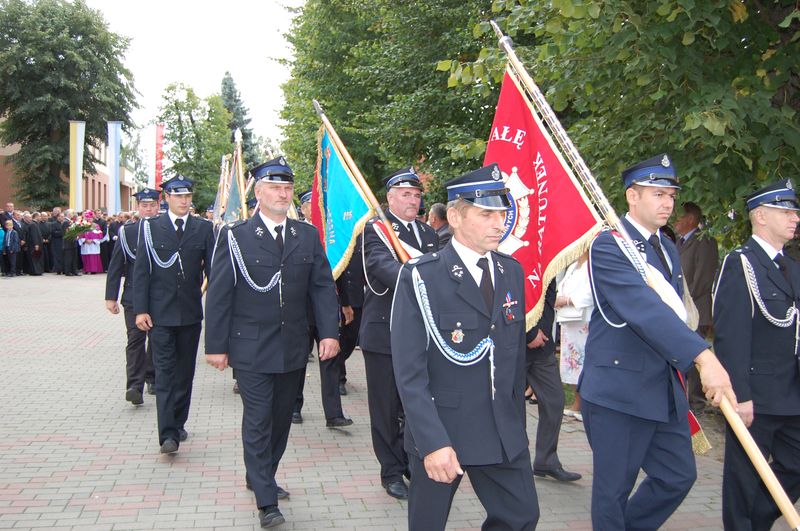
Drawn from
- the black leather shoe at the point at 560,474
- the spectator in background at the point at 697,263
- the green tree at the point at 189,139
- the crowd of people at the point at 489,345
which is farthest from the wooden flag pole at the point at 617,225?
the green tree at the point at 189,139

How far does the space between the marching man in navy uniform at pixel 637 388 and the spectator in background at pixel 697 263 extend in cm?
467

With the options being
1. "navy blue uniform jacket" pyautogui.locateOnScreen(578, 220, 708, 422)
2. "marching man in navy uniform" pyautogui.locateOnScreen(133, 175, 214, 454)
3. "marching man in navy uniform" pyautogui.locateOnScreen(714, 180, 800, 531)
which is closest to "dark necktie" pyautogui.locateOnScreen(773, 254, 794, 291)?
"marching man in navy uniform" pyautogui.locateOnScreen(714, 180, 800, 531)

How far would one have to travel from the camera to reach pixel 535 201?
5.43 m

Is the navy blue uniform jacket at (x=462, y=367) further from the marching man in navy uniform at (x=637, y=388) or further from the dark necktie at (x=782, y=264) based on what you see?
the dark necktie at (x=782, y=264)

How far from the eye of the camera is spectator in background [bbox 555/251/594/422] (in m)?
7.35

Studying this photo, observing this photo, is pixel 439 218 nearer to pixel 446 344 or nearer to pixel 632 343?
pixel 632 343

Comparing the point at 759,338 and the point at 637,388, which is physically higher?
the point at 759,338

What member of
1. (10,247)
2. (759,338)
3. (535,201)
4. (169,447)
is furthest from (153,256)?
(10,247)

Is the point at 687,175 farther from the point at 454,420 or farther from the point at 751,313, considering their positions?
the point at 454,420

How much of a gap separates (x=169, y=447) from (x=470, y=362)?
3.94 meters

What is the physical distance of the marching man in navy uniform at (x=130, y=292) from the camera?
8414 millimetres

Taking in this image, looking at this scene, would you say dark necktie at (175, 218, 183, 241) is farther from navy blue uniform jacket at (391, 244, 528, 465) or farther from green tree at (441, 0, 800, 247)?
navy blue uniform jacket at (391, 244, 528, 465)

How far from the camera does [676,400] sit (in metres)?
3.98

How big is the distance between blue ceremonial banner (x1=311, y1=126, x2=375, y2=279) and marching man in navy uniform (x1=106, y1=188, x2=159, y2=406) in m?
2.17
